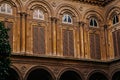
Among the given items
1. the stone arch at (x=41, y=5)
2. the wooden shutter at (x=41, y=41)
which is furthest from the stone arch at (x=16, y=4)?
the wooden shutter at (x=41, y=41)

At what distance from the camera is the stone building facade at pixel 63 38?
29.0m

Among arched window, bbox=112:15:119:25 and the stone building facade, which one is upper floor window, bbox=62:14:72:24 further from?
arched window, bbox=112:15:119:25

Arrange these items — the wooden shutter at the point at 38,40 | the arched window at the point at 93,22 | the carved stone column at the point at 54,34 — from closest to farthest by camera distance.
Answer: the wooden shutter at the point at 38,40 → the carved stone column at the point at 54,34 → the arched window at the point at 93,22

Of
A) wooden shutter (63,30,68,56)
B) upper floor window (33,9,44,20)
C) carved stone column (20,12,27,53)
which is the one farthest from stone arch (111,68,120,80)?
carved stone column (20,12,27,53)

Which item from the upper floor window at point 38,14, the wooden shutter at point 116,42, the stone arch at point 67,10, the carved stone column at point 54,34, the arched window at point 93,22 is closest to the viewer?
the carved stone column at point 54,34

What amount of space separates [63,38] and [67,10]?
2909 mm

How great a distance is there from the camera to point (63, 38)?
31141mm

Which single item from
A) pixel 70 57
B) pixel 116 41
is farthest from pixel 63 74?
pixel 116 41

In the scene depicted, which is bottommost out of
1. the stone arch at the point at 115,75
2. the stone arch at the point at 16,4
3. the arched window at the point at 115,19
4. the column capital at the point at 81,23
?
the stone arch at the point at 115,75

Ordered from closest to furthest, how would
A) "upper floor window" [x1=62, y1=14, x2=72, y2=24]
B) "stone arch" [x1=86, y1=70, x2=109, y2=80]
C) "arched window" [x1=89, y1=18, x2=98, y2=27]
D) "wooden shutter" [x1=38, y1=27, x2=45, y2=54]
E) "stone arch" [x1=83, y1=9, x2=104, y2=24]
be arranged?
"wooden shutter" [x1=38, y1=27, x2=45, y2=54] → "stone arch" [x1=86, y1=70, x2=109, y2=80] → "upper floor window" [x1=62, y1=14, x2=72, y2=24] → "stone arch" [x1=83, y1=9, x2=104, y2=24] → "arched window" [x1=89, y1=18, x2=98, y2=27]

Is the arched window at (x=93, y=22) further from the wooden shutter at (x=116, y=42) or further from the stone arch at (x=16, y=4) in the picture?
the stone arch at (x=16, y=4)

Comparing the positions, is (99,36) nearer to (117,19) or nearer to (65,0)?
(117,19)

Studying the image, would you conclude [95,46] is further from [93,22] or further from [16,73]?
[16,73]

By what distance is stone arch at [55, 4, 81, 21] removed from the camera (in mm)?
31656
